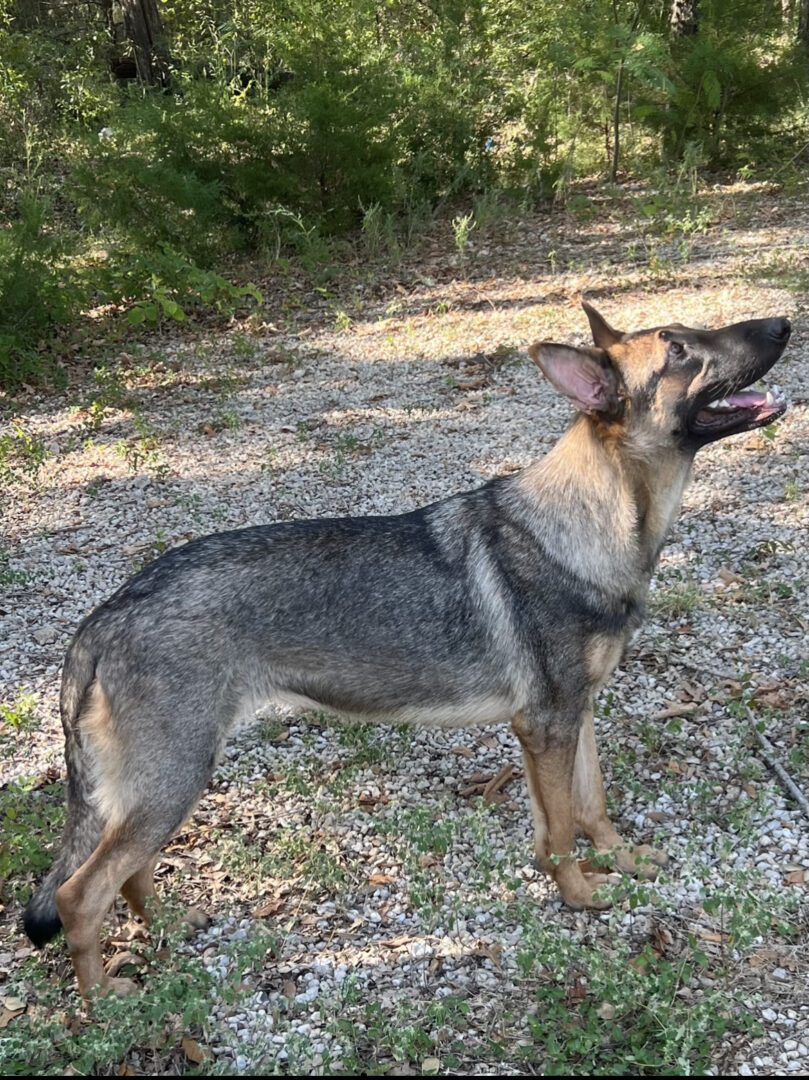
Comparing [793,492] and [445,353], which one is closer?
[793,492]

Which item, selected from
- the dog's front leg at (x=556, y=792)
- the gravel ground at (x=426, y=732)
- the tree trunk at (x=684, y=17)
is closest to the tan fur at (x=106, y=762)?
the gravel ground at (x=426, y=732)

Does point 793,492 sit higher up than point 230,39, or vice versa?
point 230,39

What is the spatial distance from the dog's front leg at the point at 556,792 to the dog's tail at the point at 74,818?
1691 mm

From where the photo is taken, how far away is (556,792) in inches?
156

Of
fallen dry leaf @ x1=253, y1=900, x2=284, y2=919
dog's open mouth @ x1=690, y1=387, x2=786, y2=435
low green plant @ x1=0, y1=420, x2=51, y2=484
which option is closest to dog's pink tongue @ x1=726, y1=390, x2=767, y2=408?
dog's open mouth @ x1=690, y1=387, x2=786, y2=435

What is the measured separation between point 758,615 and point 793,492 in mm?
1443

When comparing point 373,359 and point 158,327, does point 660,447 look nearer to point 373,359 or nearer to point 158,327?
point 373,359

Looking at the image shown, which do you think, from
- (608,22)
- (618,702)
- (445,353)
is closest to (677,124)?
(608,22)

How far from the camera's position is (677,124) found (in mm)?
13227

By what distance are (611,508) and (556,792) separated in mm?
1191

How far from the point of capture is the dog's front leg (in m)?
3.88

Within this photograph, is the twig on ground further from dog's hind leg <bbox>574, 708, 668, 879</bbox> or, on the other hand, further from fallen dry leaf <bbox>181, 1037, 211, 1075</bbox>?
fallen dry leaf <bbox>181, 1037, 211, 1075</bbox>

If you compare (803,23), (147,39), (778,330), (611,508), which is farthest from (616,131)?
(611,508)

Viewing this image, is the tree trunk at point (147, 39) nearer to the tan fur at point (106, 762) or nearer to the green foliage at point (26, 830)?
the green foliage at point (26, 830)
